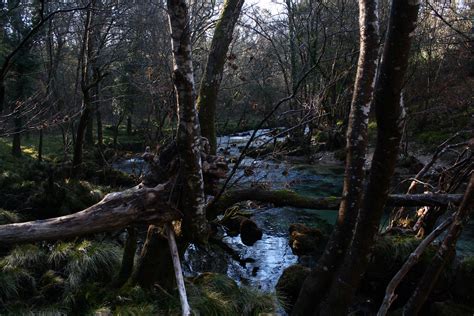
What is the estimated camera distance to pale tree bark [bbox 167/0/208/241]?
3.78 meters

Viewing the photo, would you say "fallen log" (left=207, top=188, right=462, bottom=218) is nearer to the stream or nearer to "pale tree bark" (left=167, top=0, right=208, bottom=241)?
the stream

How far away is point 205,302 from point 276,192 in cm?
186

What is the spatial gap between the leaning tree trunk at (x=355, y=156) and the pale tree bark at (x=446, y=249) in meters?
1.30

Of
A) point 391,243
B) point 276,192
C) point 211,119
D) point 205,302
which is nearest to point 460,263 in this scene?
point 391,243

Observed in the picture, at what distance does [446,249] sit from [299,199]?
2389 millimetres

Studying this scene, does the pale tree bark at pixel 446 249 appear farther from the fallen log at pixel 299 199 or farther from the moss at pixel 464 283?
the moss at pixel 464 283

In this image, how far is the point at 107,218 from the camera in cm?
439

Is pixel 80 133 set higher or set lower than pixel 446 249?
higher

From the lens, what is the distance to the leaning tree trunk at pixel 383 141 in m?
2.57

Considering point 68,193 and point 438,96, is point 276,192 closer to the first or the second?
point 68,193

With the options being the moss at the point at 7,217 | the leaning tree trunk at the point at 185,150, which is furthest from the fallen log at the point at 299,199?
the moss at the point at 7,217

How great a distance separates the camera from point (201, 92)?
532cm

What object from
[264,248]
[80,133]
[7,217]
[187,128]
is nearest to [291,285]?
[264,248]

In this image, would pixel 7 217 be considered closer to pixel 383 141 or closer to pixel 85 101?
pixel 85 101
